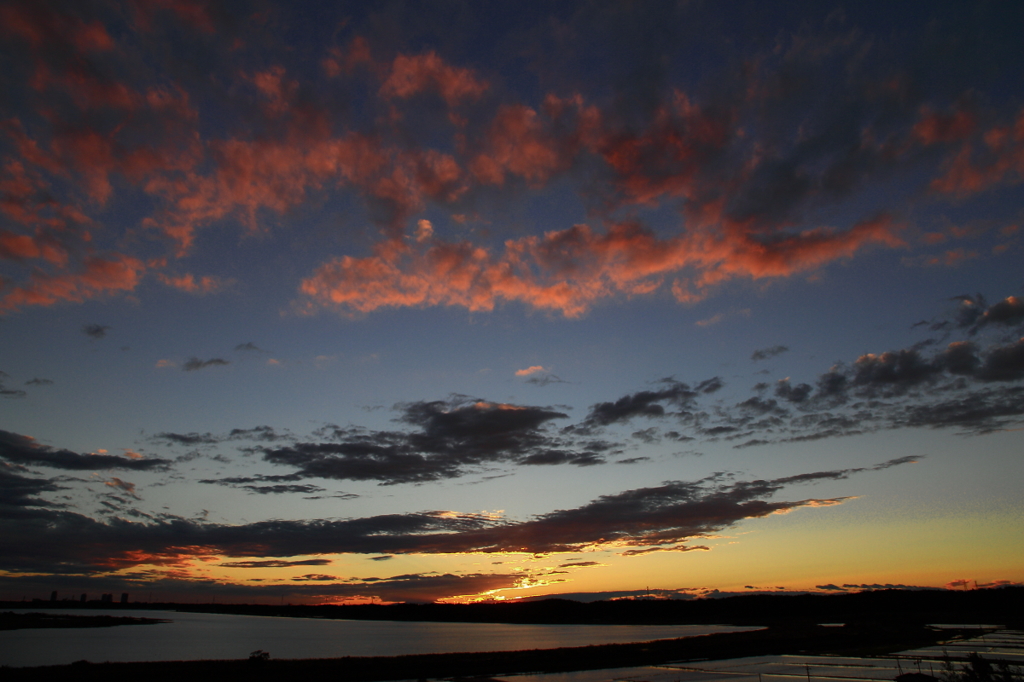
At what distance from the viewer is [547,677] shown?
214ft

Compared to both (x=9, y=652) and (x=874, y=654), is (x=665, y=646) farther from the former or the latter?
(x=9, y=652)

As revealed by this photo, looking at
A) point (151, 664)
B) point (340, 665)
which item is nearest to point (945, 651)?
point (340, 665)

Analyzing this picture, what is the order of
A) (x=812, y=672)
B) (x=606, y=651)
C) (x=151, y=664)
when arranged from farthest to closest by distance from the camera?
(x=606, y=651) → (x=151, y=664) → (x=812, y=672)

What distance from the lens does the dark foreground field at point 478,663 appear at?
61000mm

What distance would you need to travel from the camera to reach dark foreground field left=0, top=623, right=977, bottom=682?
200 feet

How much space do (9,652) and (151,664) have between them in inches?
2530

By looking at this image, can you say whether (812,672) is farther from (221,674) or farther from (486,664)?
(221,674)

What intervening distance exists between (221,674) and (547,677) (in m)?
37.9

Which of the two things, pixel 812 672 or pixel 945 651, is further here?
pixel 945 651

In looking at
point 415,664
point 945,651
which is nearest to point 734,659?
point 945,651

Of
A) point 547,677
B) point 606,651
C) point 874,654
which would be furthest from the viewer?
point 606,651

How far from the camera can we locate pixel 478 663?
7856 cm

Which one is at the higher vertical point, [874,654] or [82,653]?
[874,654]

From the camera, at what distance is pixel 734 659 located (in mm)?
80812
